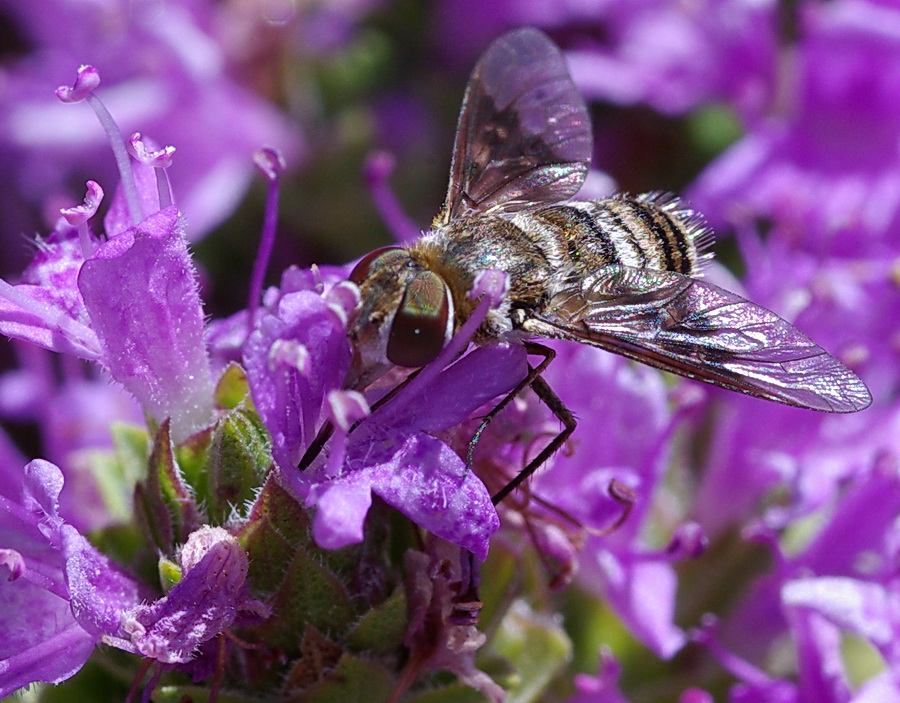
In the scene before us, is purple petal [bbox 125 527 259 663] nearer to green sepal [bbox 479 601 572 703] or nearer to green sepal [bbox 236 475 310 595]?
green sepal [bbox 236 475 310 595]

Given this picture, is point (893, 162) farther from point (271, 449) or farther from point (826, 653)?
point (271, 449)

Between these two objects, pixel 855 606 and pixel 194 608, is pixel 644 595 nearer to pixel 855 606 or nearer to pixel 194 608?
pixel 855 606

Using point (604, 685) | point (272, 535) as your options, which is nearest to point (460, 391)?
point (272, 535)

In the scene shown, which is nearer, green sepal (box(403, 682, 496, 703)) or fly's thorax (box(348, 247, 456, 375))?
fly's thorax (box(348, 247, 456, 375))

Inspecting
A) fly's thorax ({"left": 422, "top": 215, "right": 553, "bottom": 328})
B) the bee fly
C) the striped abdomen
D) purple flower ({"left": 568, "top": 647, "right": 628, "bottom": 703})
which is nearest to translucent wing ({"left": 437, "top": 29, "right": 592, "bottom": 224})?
the bee fly

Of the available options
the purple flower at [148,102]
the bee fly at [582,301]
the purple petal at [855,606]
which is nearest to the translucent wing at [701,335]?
the bee fly at [582,301]

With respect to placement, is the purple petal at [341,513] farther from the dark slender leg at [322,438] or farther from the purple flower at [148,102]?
the purple flower at [148,102]

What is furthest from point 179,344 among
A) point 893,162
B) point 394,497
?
point 893,162
